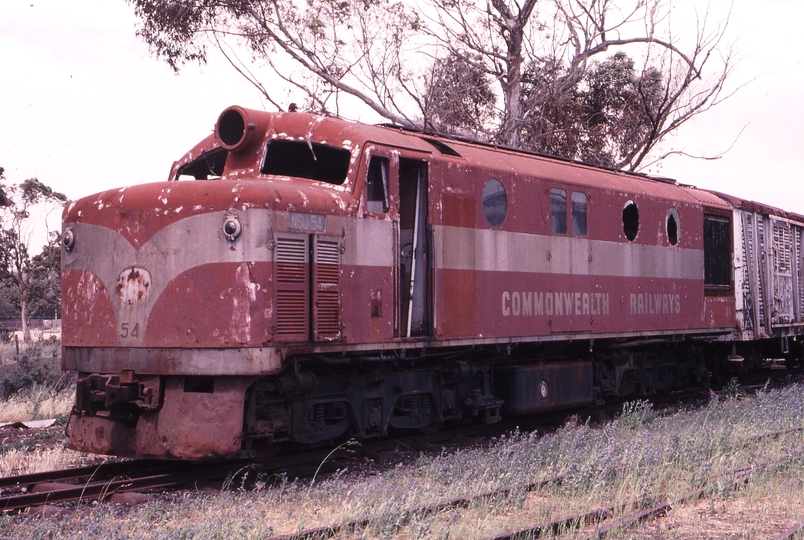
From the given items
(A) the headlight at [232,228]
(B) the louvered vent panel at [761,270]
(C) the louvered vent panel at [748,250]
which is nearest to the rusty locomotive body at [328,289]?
(A) the headlight at [232,228]

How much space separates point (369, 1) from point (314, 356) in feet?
55.7

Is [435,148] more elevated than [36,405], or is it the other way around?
[435,148]

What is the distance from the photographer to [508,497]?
733 cm

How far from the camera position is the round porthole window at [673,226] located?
1431 centimetres

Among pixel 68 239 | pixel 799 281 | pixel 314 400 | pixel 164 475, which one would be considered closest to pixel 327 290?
pixel 314 400

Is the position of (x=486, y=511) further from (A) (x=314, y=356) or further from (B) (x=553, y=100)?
(B) (x=553, y=100)

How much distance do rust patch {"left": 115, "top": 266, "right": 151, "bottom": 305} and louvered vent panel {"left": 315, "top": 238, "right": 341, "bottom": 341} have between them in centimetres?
167

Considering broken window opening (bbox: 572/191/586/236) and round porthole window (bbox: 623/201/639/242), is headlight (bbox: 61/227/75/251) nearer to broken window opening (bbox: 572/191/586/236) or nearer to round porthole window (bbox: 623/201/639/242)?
broken window opening (bbox: 572/191/586/236)

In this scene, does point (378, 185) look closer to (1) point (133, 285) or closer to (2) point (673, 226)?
(1) point (133, 285)

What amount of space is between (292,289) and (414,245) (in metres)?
1.85

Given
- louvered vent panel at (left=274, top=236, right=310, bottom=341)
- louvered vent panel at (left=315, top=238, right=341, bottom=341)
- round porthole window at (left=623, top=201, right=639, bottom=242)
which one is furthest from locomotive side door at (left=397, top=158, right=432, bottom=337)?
round porthole window at (left=623, top=201, right=639, bottom=242)

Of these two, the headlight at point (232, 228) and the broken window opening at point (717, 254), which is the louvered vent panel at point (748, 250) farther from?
the headlight at point (232, 228)

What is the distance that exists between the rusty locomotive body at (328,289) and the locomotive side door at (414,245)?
0.06 feet

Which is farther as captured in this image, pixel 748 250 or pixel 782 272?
pixel 782 272
